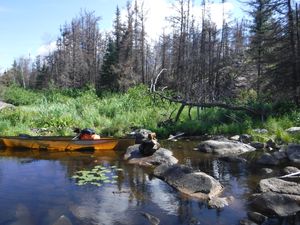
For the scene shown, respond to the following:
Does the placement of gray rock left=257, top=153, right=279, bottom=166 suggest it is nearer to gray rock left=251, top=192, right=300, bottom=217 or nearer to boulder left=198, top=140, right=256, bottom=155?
boulder left=198, top=140, right=256, bottom=155

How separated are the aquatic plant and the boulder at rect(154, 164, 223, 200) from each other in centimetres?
144

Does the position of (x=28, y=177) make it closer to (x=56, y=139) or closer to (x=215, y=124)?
(x=56, y=139)

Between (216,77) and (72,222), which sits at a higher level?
(216,77)

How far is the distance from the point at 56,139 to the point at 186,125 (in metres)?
6.41

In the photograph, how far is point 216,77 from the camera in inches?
1286

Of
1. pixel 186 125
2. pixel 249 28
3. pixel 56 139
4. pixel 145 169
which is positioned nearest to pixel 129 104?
pixel 186 125

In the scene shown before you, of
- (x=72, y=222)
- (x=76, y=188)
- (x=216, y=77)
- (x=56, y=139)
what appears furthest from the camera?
(x=216, y=77)

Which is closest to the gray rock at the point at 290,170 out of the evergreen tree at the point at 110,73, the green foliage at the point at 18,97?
the green foliage at the point at 18,97

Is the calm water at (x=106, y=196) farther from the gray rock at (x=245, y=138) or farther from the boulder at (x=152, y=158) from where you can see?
the gray rock at (x=245, y=138)

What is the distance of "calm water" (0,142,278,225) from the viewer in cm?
734

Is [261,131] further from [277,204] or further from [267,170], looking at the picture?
[277,204]

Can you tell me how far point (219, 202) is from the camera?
805 cm

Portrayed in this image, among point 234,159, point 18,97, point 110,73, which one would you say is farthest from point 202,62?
point 234,159

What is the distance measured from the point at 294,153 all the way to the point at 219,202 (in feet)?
16.6
